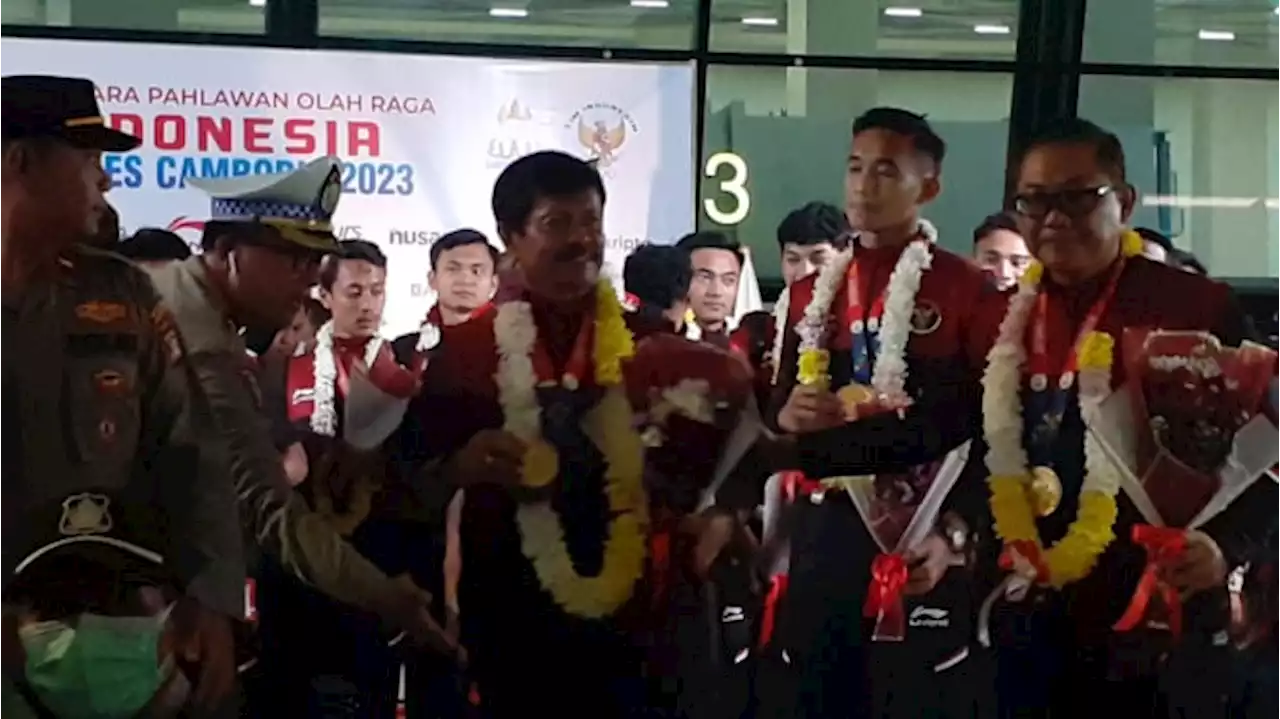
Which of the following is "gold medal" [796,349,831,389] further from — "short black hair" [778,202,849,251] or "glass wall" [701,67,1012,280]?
"glass wall" [701,67,1012,280]

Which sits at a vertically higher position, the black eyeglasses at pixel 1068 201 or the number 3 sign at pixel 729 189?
the number 3 sign at pixel 729 189

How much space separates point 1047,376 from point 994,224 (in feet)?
1.31

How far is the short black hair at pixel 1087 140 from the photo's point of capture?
4.09m

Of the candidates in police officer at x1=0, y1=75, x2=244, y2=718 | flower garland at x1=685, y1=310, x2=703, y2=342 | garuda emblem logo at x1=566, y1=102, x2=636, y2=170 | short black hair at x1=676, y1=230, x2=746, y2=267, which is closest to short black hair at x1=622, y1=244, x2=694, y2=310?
flower garland at x1=685, y1=310, x2=703, y2=342

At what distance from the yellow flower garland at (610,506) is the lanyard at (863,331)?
18.8 inches

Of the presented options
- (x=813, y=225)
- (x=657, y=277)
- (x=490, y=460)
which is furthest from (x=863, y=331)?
(x=490, y=460)

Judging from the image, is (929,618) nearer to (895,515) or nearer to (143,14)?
(895,515)

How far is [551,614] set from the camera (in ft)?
12.8

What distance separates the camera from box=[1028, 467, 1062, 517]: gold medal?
13.2ft

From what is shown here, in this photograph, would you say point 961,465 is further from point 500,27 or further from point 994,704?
point 500,27

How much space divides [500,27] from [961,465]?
189cm

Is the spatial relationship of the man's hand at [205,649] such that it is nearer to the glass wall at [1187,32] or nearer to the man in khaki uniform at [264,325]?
the man in khaki uniform at [264,325]

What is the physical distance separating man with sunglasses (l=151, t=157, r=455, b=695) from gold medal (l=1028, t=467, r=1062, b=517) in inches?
52.4

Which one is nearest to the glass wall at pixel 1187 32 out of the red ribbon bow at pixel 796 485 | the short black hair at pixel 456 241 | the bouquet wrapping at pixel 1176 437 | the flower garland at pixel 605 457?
the bouquet wrapping at pixel 1176 437
